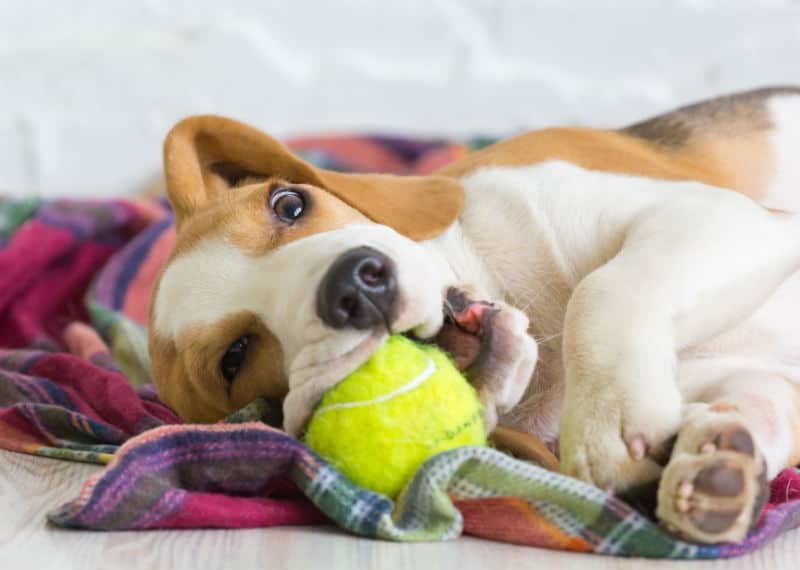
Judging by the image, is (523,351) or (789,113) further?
(789,113)

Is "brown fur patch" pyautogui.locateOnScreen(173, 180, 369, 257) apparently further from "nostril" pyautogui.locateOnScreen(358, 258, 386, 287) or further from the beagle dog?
"nostril" pyautogui.locateOnScreen(358, 258, 386, 287)

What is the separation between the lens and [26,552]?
4.45 ft

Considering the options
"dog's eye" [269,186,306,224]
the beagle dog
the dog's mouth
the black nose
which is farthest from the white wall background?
the black nose

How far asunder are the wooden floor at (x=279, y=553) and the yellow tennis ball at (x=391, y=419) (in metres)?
0.10

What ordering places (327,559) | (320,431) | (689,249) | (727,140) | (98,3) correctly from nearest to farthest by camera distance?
1. (327,559)
2. (320,431)
3. (689,249)
4. (727,140)
5. (98,3)

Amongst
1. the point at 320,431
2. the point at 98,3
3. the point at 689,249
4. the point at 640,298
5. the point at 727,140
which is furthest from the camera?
the point at 98,3

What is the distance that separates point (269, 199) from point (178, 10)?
2.67 metres

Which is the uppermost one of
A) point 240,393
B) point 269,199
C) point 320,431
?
point 269,199

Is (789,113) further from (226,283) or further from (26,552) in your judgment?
(26,552)

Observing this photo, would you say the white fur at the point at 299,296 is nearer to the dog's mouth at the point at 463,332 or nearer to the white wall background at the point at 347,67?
the dog's mouth at the point at 463,332

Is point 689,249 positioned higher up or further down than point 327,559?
higher up

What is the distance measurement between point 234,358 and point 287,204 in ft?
0.94

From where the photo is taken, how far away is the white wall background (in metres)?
4.21

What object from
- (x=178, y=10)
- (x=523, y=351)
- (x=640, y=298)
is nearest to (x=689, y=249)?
(x=640, y=298)
